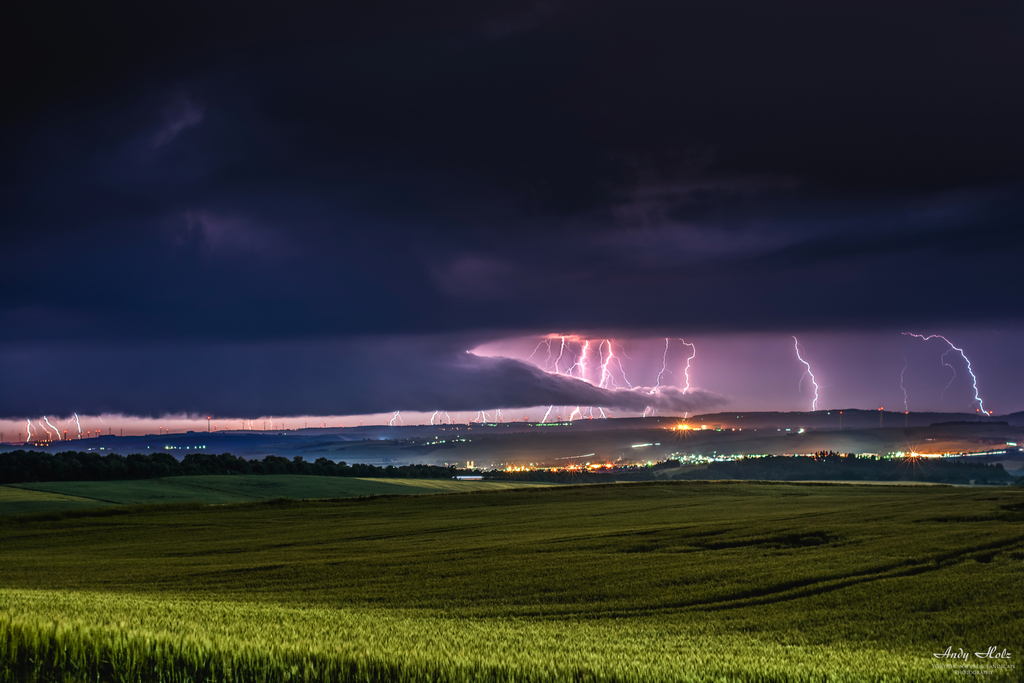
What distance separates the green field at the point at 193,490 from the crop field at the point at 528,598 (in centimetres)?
1925

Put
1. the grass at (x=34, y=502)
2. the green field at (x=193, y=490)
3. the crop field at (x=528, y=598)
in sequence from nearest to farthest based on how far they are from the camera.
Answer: the crop field at (x=528, y=598) < the grass at (x=34, y=502) < the green field at (x=193, y=490)

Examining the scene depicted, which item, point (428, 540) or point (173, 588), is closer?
point (173, 588)

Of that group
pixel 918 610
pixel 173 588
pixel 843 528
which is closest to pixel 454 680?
pixel 918 610

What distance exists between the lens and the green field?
6994cm

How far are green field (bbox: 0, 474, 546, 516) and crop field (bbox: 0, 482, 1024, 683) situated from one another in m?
19.3

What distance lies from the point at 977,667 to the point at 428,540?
33.0 meters

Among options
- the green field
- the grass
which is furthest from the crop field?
the green field

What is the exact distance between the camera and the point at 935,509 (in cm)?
4703

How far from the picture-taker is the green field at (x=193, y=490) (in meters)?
69.9

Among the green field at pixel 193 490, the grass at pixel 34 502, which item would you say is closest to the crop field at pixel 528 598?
the grass at pixel 34 502

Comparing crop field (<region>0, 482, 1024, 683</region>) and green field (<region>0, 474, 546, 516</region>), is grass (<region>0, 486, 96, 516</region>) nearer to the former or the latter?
green field (<region>0, 474, 546, 516</region>)

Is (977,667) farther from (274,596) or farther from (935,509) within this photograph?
(935,509)

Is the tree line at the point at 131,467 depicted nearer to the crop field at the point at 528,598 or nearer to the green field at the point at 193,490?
the green field at the point at 193,490

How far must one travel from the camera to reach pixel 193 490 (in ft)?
283
